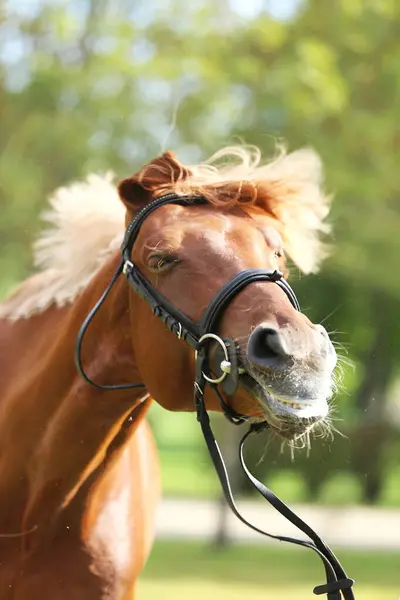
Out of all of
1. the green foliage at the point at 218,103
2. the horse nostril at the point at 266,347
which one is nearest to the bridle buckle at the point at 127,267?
the horse nostril at the point at 266,347

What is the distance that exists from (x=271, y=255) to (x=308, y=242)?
50cm

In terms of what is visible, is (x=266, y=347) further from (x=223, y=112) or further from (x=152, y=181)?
(x=223, y=112)

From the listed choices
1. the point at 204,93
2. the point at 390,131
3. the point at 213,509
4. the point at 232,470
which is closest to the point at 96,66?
the point at 204,93

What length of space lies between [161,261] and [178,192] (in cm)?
29

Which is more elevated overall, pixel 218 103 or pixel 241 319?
pixel 218 103

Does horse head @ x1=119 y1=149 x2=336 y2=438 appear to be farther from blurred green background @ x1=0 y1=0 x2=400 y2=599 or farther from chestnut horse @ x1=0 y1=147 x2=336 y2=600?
blurred green background @ x1=0 y1=0 x2=400 y2=599

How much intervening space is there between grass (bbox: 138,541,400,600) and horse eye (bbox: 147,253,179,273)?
20.8 feet

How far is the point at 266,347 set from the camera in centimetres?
261

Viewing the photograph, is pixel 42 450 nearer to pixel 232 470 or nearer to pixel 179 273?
pixel 179 273

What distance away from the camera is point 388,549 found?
38.2 ft

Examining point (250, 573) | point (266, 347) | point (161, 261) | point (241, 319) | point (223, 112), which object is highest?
point (223, 112)

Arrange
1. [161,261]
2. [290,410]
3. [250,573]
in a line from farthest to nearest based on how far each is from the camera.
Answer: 1. [250,573]
2. [161,261]
3. [290,410]

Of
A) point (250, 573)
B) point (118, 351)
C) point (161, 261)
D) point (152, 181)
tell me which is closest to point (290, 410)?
point (161, 261)

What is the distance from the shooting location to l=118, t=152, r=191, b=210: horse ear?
3223mm
